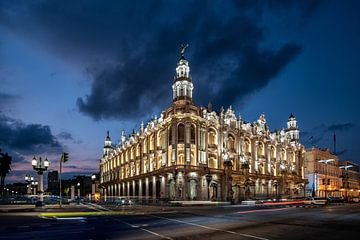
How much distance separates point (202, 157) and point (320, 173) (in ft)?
211

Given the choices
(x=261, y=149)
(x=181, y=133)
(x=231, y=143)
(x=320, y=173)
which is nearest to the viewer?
(x=181, y=133)

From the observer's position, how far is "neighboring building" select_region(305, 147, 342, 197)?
10827cm

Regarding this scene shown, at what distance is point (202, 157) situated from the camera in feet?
217

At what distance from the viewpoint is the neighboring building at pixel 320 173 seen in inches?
4263

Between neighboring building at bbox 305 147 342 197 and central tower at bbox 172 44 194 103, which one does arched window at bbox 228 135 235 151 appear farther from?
neighboring building at bbox 305 147 342 197

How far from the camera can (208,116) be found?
69812 millimetres

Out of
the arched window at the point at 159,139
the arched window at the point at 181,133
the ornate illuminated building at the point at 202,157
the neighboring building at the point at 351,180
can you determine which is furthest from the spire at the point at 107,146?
the neighboring building at the point at 351,180

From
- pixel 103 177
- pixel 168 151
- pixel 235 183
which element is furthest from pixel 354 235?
pixel 103 177

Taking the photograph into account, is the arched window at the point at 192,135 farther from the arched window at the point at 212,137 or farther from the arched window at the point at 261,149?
the arched window at the point at 261,149

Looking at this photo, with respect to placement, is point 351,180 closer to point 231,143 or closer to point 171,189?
point 231,143

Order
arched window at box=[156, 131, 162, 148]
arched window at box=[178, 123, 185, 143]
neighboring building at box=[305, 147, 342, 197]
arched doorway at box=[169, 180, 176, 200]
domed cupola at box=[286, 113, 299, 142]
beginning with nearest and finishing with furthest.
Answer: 1. arched window at box=[178, 123, 185, 143]
2. arched doorway at box=[169, 180, 176, 200]
3. arched window at box=[156, 131, 162, 148]
4. domed cupola at box=[286, 113, 299, 142]
5. neighboring building at box=[305, 147, 342, 197]

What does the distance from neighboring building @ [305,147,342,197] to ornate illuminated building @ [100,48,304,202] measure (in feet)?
31.5


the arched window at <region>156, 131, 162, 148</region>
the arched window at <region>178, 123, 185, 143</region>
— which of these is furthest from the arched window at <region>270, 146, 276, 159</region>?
the arched window at <region>178, 123, 185, 143</region>

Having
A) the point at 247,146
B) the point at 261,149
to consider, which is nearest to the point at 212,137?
the point at 247,146
